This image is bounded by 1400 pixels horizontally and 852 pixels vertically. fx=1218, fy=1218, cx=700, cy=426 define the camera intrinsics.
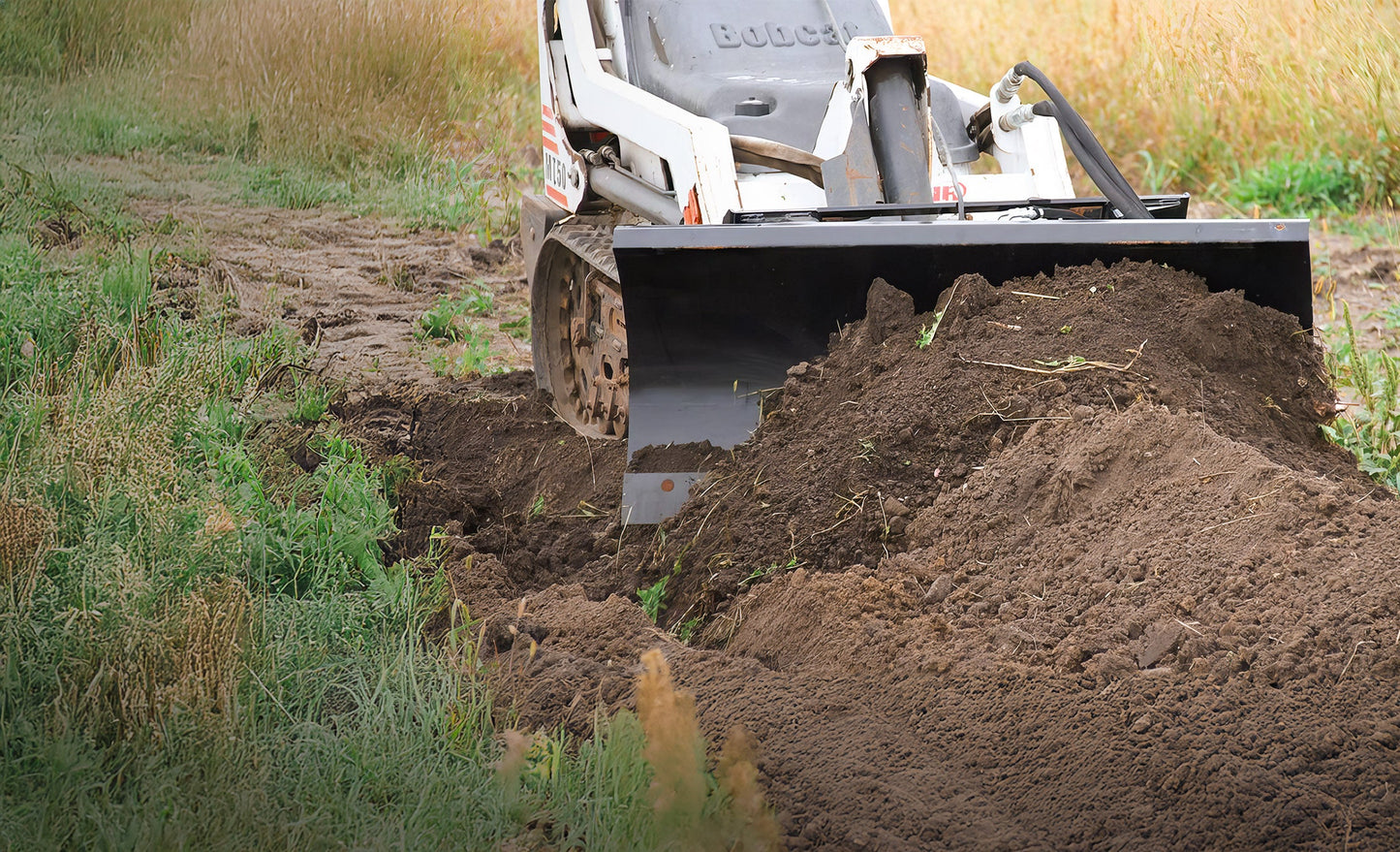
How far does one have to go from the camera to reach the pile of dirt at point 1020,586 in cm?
212

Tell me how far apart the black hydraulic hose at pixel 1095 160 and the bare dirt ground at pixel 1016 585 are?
436 mm

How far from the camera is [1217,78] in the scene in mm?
8766

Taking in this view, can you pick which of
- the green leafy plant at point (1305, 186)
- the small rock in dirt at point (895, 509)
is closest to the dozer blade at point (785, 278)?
the small rock in dirt at point (895, 509)

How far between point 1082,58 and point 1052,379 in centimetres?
741

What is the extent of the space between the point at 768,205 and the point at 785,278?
0.59 m

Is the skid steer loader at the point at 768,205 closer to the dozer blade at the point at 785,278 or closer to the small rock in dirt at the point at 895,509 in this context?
the dozer blade at the point at 785,278

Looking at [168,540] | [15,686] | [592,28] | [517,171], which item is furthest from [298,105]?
[15,686]

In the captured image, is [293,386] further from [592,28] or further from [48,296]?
[592,28]

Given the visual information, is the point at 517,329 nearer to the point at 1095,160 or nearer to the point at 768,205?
the point at 768,205

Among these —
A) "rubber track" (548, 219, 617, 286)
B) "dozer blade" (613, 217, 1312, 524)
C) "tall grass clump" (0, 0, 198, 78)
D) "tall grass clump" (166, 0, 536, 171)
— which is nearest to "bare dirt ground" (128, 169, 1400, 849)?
"dozer blade" (613, 217, 1312, 524)

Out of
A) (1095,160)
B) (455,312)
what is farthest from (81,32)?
(1095,160)

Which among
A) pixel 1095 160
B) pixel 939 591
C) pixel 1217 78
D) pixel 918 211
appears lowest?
pixel 939 591

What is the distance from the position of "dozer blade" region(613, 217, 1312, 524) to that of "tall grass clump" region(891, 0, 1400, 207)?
5.37 m

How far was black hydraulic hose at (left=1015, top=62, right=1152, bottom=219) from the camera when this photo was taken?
12.7 ft
